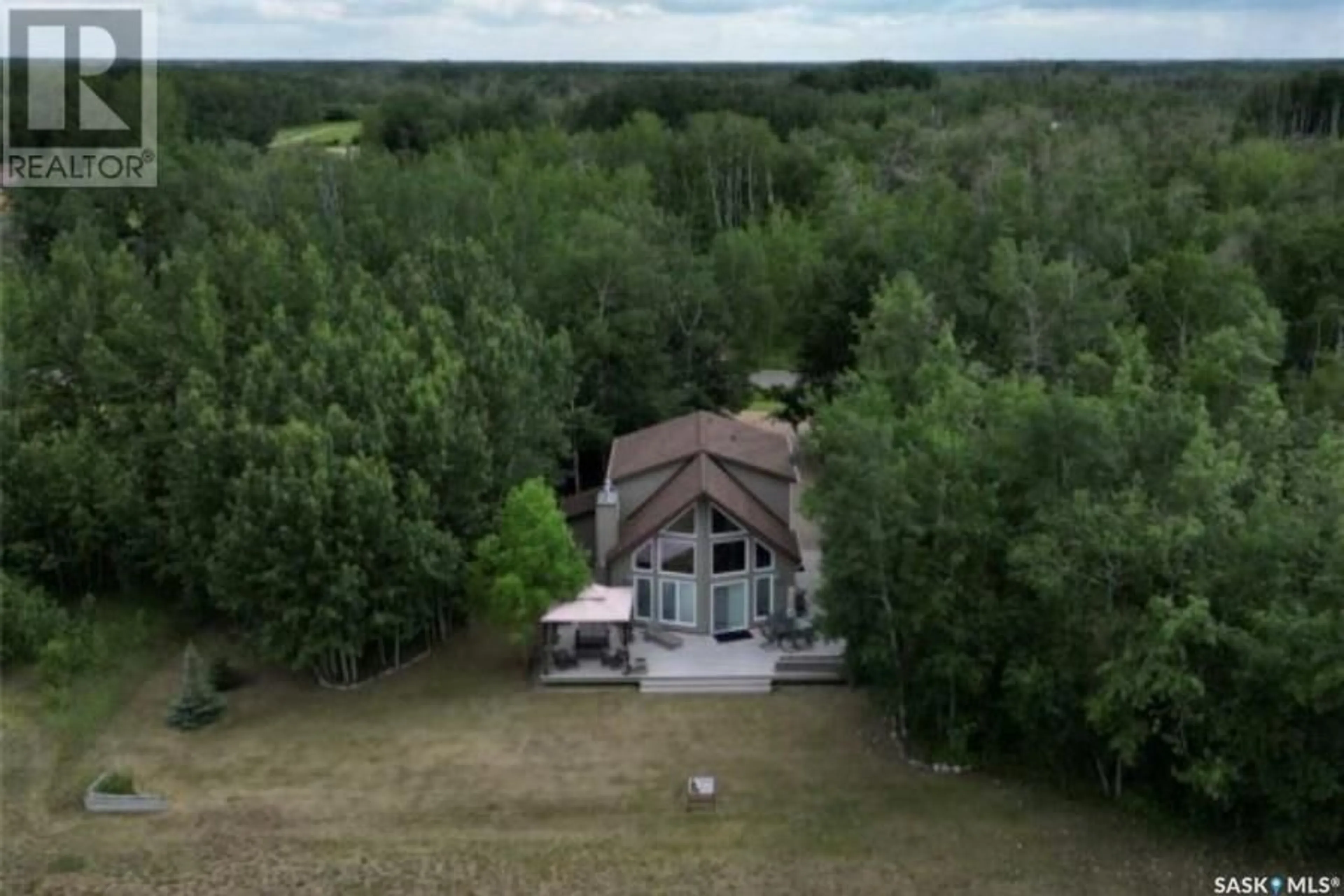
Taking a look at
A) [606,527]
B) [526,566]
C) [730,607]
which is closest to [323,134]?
[606,527]

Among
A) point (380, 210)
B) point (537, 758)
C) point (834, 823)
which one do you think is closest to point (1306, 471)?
point (834, 823)

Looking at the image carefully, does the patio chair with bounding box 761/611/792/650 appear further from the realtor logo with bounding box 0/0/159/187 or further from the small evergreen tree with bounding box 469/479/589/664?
the realtor logo with bounding box 0/0/159/187

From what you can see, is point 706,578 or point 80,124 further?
point 80,124

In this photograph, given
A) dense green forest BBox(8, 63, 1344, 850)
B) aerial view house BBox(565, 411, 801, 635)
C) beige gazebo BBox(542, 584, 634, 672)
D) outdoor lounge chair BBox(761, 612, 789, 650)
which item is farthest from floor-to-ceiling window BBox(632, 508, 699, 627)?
dense green forest BBox(8, 63, 1344, 850)

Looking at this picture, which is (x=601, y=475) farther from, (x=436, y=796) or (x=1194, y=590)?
(x=1194, y=590)

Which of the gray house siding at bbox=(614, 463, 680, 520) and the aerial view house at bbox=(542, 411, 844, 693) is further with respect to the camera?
the gray house siding at bbox=(614, 463, 680, 520)

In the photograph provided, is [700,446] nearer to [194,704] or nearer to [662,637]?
[662,637]

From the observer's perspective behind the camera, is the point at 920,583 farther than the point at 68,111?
No
